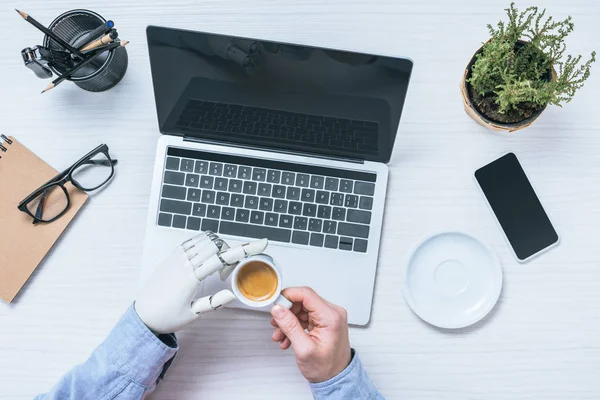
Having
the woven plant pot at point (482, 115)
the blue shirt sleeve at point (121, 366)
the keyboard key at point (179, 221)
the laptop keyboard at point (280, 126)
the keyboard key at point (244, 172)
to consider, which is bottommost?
the blue shirt sleeve at point (121, 366)

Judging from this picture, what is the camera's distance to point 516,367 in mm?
891

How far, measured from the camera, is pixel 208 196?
88cm

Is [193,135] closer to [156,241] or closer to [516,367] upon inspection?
[156,241]

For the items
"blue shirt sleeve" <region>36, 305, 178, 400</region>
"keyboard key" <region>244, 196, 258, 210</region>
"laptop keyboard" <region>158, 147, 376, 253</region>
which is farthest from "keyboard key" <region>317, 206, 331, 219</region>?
"blue shirt sleeve" <region>36, 305, 178, 400</region>

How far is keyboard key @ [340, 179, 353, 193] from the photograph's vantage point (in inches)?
34.5

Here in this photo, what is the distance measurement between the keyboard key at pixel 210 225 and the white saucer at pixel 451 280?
1.04 ft

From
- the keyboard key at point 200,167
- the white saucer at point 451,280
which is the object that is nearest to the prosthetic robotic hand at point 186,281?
the keyboard key at point 200,167

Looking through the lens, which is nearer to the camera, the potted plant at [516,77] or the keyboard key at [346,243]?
the potted plant at [516,77]

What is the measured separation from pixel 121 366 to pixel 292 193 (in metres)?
0.37

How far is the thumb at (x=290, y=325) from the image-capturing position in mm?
746

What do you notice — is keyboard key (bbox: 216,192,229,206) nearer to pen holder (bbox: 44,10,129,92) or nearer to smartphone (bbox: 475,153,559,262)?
pen holder (bbox: 44,10,129,92)

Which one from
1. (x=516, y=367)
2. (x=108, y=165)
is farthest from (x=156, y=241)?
(x=516, y=367)

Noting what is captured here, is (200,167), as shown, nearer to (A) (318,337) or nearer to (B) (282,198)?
(B) (282,198)

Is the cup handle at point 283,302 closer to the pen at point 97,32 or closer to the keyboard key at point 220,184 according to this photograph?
the keyboard key at point 220,184
